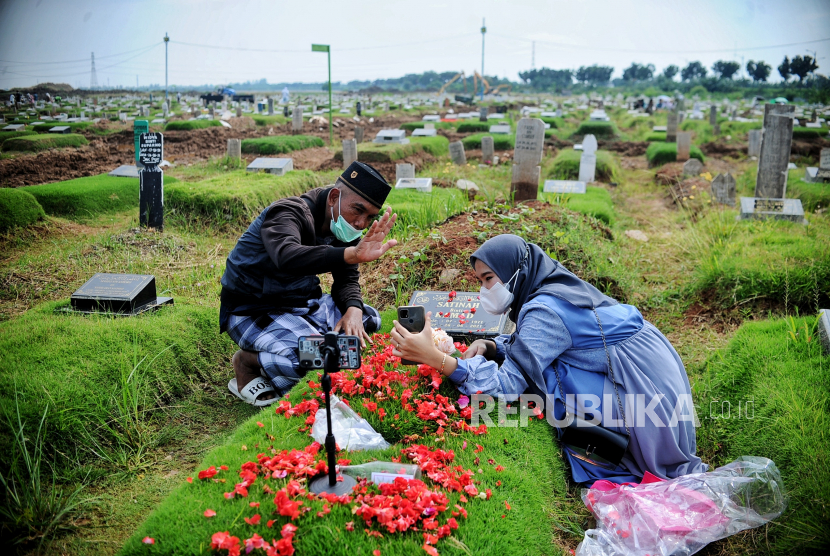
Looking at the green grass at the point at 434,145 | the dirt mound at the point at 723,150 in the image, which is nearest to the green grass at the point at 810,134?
the dirt mound at the point at 723,150

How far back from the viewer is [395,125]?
2383 centimetres

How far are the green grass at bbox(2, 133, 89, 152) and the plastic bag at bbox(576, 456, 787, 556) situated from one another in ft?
30.2

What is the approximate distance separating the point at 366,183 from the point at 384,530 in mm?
2159

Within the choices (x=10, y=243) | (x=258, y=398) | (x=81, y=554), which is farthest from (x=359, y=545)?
(x=10, y=243)

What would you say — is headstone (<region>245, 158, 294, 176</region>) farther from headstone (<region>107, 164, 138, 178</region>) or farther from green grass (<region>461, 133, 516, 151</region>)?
green grass (<region>461, 133, 516, 151</region>)

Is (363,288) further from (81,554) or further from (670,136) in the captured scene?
(670,136)

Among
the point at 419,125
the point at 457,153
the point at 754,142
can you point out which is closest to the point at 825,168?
the point at 754,142

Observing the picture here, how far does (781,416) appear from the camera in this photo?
11.7 feet

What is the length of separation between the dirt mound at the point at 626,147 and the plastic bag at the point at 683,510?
17.3 metres

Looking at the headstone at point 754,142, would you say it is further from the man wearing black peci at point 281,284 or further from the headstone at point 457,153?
the man wearing black peci at point 281,284

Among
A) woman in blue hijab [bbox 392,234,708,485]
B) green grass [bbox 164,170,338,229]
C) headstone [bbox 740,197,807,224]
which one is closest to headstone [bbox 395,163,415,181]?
green grass [bbox 164,170,338,229]

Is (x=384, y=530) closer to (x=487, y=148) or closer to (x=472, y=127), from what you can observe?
(x=487, y=148)

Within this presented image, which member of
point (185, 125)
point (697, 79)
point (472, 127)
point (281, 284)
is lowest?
point (281, 284)

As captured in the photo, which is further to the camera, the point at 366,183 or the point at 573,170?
the point at 573,170
